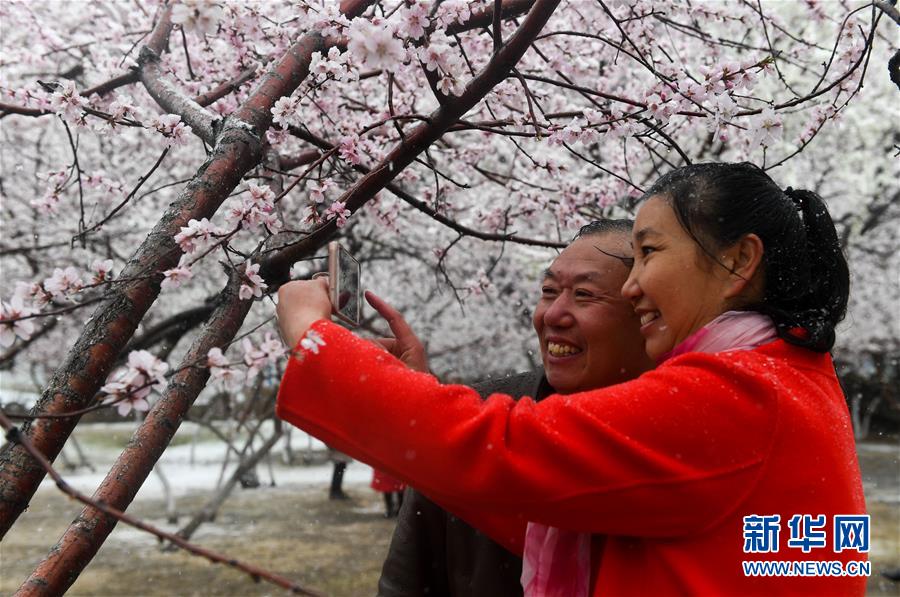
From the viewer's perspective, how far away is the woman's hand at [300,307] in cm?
148

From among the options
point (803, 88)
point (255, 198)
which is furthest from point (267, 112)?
point (803, 88)

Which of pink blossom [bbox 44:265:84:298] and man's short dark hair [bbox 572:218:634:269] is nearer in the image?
pink blossom [bbox 44:265:84:298]

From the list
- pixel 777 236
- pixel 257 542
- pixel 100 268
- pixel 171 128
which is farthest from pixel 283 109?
pixel 257 542

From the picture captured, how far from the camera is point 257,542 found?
34.8 ft

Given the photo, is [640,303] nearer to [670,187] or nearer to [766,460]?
[670,187]

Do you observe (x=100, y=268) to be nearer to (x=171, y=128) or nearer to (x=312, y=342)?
(x=312, y=342)

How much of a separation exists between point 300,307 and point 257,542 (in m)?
9.97

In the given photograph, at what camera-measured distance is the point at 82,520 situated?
1870 mm

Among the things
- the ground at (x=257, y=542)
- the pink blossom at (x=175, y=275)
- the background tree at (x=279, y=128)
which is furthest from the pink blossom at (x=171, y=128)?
the ground at (x=257, y=542)

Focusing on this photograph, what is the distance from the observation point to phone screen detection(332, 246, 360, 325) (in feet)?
5.46

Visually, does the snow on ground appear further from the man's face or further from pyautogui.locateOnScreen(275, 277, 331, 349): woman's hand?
pyautogui.locateOnScreen(275, 277, 331, 349): woman's hand

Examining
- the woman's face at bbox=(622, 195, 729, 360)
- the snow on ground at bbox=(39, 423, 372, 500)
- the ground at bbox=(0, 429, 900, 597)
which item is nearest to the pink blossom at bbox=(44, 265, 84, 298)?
the woman's face at bbox=(622, 195, 729, 360)

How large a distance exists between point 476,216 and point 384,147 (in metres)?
1.92

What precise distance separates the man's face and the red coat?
0.64 m
